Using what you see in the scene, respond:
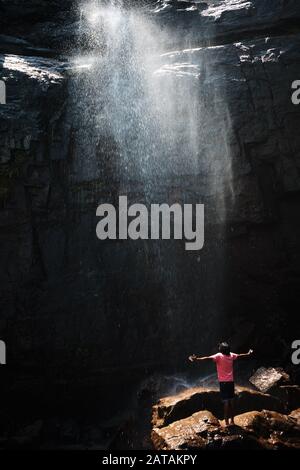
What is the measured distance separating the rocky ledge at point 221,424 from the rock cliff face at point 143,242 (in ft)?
11.1

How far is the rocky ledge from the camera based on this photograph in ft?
26.3

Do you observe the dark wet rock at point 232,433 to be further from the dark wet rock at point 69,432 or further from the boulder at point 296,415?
the dark wet rock at point 69,432

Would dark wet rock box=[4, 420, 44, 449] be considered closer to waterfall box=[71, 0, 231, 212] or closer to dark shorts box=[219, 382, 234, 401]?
dark shorts box=[219, 382, 234, 401]

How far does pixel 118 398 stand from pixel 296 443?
20.2ft

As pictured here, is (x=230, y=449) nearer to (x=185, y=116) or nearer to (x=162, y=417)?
(x=162, y=417)

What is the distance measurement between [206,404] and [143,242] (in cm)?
559

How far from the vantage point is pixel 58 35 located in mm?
17188

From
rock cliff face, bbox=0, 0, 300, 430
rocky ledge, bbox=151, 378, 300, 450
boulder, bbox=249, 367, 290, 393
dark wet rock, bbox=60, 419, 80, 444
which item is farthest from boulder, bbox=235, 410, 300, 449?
dark wet rock, bbox=60, 419, 80, 444

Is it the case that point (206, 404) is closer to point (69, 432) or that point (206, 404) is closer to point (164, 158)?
point (69, 432)

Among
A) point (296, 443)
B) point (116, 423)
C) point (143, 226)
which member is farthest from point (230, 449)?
point (143, 226)

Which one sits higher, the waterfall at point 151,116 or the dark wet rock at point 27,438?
the waterfall at point 151,116

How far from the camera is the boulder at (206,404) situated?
31.8ft

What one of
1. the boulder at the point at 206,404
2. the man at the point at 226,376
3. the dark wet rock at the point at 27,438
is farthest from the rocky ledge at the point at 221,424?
the dark wet rock at the point at 27,438

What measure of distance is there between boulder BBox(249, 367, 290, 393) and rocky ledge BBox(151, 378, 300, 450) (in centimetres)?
86
